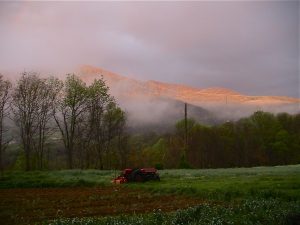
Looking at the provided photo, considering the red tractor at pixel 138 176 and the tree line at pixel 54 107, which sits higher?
the tree line at pixel 54 107

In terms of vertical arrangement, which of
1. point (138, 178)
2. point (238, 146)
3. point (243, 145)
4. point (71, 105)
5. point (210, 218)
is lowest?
point (138, 178)

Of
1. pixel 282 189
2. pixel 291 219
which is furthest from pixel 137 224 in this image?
pixel 282 189

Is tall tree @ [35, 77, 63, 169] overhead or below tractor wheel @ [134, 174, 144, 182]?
overhead

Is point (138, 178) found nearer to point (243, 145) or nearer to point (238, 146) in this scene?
point (238, 146)

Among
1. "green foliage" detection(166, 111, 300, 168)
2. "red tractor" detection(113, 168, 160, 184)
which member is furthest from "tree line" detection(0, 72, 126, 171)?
"green foliage" detection(166, 111, 300, 168)

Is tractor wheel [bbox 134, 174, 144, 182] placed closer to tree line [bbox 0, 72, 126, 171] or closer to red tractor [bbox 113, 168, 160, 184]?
red tractor [bbox 113, 168, 160, 184]

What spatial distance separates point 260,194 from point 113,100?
5844 centimetres

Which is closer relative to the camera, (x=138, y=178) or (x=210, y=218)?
(x=210, y=218)

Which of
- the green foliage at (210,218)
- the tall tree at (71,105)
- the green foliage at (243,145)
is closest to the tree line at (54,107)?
the tall tree at (71,105)

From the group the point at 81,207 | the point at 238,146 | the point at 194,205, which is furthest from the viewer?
the point at 238,146

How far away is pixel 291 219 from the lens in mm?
15648

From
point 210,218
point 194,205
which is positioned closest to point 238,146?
point 194,205

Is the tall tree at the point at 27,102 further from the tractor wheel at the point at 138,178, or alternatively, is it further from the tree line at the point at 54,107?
the tractor wheel at the point at 138,178

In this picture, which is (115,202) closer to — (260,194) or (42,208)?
(42,208)
